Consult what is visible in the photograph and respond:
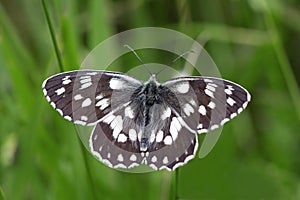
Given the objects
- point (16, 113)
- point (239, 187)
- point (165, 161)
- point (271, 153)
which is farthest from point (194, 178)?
point (165, 161)

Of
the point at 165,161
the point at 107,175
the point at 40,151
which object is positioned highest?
the point at 165,161

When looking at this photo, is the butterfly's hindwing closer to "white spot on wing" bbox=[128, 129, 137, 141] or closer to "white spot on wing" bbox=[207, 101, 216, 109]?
"white spot on wing" bbox=[128, 129, 137, 141]

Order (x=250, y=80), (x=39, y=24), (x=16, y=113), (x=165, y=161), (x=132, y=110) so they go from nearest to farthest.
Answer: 1. (x=165, y=161)
2. (x=132, y=110)
3. (x=16, y=113)
4. (x=250, y=80)
5. (x=39, y=24)

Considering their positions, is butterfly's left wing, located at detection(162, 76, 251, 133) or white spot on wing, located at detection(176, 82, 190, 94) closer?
butterfly's left wing, located at detection(162, 76, 251, 133)

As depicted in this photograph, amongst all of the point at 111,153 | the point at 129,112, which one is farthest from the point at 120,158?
the point at 129,112

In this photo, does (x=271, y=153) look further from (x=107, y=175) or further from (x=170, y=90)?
(x=170, y=90)

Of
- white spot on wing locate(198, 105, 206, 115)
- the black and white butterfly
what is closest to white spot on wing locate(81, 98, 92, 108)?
the black and white butterfly
